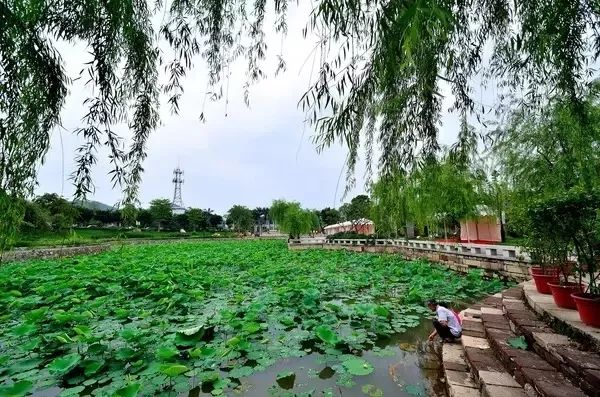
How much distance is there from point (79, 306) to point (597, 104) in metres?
10.6

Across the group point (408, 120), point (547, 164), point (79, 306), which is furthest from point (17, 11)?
point (547, 164)

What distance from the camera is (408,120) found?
1961mm

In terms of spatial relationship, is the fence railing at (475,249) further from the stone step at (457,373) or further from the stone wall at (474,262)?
the stone step at (457,373)

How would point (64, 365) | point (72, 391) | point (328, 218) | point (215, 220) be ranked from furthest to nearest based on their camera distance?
point (215, 220) → point (328, 218) → point (64, 365) → point (72, 391)

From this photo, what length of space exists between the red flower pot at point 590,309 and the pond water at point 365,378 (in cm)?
120

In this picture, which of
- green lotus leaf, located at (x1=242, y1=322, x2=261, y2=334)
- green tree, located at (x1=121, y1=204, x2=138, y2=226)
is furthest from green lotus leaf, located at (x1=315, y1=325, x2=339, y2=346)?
green tree, located at (x1=121, y1=204, x2=138, y2=226)

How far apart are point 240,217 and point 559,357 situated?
5252 cm

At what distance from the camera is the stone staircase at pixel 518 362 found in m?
1.87

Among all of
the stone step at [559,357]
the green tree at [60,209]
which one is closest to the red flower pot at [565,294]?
the stone step at [559,357]

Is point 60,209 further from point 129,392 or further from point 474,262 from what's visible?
point 474,262

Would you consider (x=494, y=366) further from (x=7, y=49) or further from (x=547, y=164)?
(x=547, y=164)

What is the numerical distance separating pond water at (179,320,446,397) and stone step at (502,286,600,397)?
2.65 ft

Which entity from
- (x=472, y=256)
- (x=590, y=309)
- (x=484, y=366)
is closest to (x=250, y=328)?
(x=484, y=366)

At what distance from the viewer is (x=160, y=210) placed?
41.1 metres
